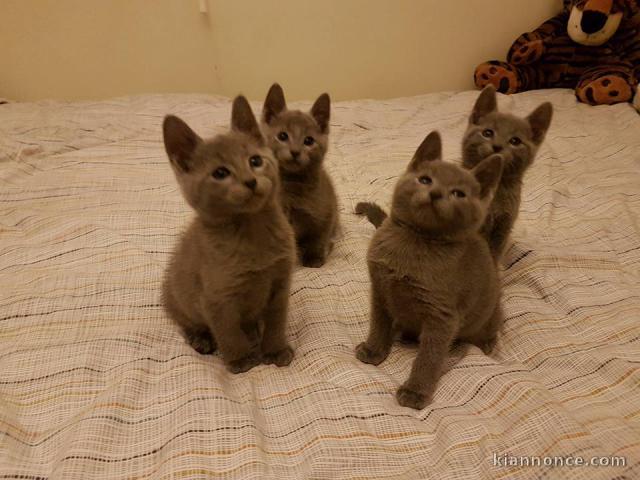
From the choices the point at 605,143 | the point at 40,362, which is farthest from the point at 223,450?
the point at 605,143

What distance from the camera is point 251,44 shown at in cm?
295

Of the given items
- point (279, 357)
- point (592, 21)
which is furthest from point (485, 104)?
point (592, 21)

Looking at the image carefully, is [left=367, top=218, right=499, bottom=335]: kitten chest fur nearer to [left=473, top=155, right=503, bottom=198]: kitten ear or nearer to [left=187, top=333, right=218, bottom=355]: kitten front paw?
[left=473, top=155, right=503, bottom=198]: kitten ear

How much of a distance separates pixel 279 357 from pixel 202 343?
221 millimetres

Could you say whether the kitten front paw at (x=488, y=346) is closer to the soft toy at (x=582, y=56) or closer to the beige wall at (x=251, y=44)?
the soft toy at (x=582, y=56)

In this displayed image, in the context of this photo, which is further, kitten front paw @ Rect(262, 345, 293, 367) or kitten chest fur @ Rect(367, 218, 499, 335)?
kitten front paw @ Rect(262, 345, 293, 367)

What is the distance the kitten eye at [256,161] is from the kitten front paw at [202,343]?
0.51 meters

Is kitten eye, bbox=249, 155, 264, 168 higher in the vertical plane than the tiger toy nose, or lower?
lower

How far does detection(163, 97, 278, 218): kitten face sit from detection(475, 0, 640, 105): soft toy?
253 cm

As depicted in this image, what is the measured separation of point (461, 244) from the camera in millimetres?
1096

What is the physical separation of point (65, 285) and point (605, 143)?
253 centimetres

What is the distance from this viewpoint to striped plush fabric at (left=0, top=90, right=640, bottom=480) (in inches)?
34.7

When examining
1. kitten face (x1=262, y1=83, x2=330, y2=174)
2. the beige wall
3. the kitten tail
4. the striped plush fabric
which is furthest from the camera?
the beige wall

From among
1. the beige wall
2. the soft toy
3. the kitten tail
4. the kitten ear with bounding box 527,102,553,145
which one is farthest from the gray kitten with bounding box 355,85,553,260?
the beige wall
